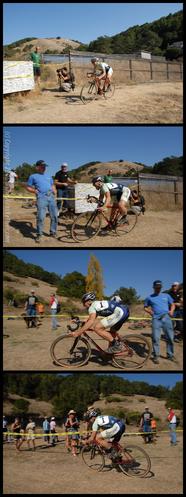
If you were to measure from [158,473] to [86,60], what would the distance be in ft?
30.3

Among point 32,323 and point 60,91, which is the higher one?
point 60,91

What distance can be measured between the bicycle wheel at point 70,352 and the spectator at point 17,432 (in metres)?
1.81

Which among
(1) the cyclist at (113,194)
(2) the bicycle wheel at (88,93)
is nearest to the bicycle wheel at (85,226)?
(1) the cyclist at (113,194)

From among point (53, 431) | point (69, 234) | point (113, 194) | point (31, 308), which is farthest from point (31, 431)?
point (113, 194)

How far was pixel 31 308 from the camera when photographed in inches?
658

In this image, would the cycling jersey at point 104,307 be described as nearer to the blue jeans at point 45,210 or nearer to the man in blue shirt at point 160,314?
the man in blue shirt at point 160,314

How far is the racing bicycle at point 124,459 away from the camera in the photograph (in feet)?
49.3

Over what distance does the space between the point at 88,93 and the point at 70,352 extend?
583 centimetres

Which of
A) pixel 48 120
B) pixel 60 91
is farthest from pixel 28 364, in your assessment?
pixel 60 91

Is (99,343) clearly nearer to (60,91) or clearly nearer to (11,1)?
(60,91)

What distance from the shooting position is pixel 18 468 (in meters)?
15.6

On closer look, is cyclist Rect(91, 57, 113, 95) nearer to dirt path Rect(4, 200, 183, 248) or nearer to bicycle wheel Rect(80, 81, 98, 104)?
bicycle wheel Rect(80, 81, 98, 104)

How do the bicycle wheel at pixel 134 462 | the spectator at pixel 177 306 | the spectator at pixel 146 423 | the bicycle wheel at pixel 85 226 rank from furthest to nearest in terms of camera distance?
the spectator at pixel 146 423 → the bicycle wheel at pixel 85 226 → the spectator at pixel 177 306 → the bicycle wheel at pixel 134 462

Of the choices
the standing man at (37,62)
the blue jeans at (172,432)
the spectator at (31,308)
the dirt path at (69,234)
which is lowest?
the blue jeans at (172,432)
